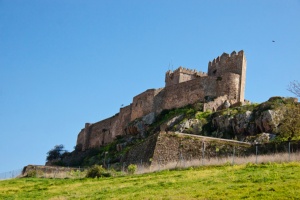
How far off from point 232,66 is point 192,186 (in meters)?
39.7

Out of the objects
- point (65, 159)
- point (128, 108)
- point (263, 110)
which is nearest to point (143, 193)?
point (263, 110)

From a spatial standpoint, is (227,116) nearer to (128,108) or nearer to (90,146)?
(128,108)

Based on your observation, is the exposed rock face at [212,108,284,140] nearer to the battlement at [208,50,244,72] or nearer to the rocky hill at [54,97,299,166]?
the rocky hill at [54,97,299,166]

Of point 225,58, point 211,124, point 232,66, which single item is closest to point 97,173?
point 211,124

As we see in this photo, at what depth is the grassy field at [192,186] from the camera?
20828 mm

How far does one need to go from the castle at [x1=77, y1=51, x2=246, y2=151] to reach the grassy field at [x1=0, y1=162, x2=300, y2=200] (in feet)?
91.2

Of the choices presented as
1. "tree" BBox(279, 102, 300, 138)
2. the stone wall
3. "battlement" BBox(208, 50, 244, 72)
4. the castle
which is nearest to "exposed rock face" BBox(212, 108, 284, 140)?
the castle

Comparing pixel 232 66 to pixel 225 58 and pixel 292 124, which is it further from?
pixel 292 124

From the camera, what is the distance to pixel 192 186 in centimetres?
2408

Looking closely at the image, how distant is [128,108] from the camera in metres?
73.4

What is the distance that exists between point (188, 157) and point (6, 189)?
12592 mm

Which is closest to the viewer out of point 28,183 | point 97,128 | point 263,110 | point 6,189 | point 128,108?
point 6,189

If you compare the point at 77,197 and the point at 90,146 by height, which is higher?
the point at 90,146

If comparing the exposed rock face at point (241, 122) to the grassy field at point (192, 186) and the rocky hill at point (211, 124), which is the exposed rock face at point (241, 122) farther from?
the grassy field at point (192, 186)
